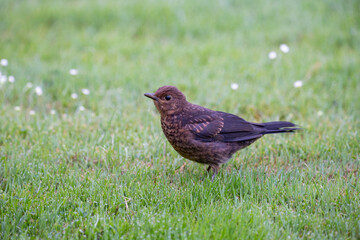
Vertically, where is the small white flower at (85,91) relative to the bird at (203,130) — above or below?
above

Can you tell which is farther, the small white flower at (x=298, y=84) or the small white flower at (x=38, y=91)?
the small white flower at (x=298, y=84)

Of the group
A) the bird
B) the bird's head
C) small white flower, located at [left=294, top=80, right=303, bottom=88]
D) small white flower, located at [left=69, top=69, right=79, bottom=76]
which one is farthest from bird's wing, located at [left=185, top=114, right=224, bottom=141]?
small white flower, located at [left=69, top=69, right=79, bottom=76]

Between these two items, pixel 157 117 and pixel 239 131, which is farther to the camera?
pixel 157 117

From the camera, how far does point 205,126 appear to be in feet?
14.1

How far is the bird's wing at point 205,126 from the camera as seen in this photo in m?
4.23

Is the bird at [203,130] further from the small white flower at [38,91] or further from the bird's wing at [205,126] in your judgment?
the small white flower at [38,91]

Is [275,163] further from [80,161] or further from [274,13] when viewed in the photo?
[274,13]

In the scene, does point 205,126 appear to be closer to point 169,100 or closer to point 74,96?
point 169,100

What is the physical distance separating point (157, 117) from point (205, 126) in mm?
1440

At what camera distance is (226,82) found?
6465mm

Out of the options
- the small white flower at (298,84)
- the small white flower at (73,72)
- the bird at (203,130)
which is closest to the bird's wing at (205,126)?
the bird at (203,130)

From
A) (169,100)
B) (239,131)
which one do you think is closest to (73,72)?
(169,100)

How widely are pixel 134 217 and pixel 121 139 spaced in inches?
63.6

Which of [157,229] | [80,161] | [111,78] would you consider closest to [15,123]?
[80,161]
